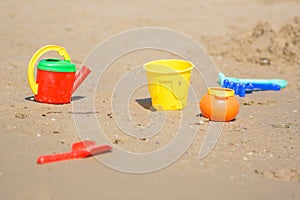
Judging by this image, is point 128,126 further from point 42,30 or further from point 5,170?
point 42,30

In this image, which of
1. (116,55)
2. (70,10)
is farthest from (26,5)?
(116,55)

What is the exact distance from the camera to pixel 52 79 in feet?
12.1

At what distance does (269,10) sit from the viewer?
8836 millimetres

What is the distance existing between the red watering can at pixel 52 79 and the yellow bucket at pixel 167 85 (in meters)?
0.58

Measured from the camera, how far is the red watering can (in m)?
3.69

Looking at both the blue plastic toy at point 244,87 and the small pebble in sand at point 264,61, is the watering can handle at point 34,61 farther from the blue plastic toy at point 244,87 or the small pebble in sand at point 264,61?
the small pebble in sand at point 264,61

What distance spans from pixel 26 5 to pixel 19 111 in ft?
18.2

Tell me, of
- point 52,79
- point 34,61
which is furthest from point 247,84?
point 34,61

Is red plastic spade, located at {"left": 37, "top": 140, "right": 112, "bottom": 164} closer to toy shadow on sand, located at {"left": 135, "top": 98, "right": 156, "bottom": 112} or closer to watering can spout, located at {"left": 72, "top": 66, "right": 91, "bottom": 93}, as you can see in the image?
toy shadow on sand, located at {"left": 135, "top": 98, "right": 156, "bottom": 112}

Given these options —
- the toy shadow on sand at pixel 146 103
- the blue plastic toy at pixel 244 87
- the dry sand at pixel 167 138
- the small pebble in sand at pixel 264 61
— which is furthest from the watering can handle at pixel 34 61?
the small pebble in sand at pixel 264 61

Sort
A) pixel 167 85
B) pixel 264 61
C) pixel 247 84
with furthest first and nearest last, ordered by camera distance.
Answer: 1. pixel 264 61
2. pixel 247 84
3. pixel 167 85

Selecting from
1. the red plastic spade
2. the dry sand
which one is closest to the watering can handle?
the dry sand

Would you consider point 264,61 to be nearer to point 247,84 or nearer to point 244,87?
point 247,84

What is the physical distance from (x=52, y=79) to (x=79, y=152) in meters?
0.98
